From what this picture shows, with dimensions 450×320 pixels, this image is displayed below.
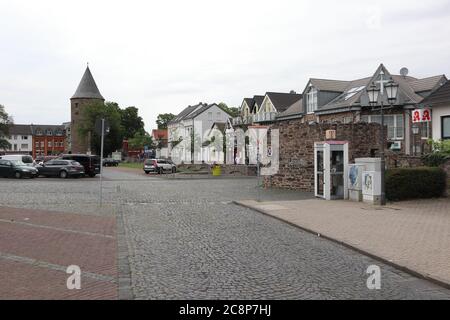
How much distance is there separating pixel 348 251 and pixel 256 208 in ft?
22.2

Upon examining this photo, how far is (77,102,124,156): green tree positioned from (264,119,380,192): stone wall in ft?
243

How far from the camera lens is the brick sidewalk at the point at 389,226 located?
813 cm

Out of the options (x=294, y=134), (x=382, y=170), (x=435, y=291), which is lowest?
(x=435, y=291)

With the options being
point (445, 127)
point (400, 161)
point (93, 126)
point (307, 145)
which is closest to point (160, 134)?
point (93, 126)

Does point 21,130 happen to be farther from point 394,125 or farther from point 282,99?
point 394,125

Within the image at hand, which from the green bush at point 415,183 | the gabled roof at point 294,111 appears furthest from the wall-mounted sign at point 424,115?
the gabled roof at point 294,111

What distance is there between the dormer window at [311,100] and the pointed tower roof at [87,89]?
71716 mm

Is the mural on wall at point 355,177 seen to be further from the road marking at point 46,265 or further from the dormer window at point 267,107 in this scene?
the dormer window at point 267,107

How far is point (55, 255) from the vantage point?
827cm

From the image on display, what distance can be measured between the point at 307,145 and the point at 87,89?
94.2m

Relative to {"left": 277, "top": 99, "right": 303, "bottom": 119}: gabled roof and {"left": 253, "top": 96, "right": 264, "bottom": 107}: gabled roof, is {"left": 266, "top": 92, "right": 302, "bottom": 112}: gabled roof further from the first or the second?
{"left": 277, "top": 99, "right": 303, "bottom": 119}: gabled roof

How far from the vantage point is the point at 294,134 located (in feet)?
78.8

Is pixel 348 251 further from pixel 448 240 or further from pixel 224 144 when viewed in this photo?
pixel 224 144
